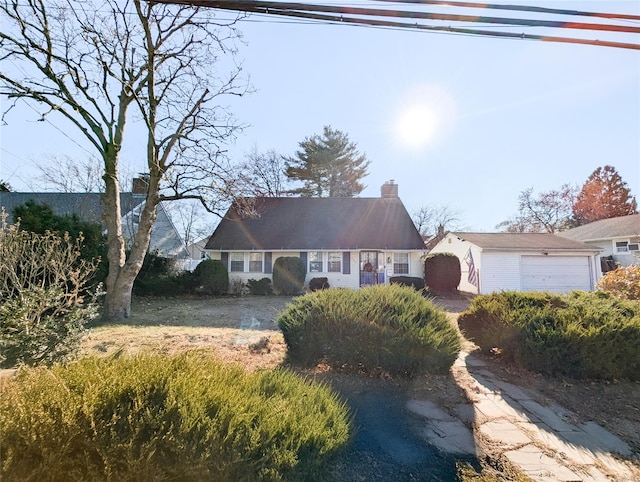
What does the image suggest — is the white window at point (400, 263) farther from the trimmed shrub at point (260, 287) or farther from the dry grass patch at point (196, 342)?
the dry grass patch at point (196, 342)

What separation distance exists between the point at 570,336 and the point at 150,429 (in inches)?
209

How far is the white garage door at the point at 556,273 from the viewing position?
1538 cm

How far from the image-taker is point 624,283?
27.9 feet

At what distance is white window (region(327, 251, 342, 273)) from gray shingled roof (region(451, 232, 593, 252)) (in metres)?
7.04

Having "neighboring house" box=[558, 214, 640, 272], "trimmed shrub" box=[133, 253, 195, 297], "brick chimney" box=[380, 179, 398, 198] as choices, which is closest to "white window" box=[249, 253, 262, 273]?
"trimmed shrub" box=[133, 253, 195, 297]

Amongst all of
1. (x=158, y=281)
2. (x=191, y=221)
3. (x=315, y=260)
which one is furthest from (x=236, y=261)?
(x=191, y=221)

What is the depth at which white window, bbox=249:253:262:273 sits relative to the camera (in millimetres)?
16438

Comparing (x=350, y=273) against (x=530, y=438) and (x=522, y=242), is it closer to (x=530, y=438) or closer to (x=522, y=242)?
(x=522, y=242)

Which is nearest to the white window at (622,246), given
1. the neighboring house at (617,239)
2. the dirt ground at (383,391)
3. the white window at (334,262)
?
the neighboring house at (617,239)

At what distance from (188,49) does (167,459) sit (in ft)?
33.4

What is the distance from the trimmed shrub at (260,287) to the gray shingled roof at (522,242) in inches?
424

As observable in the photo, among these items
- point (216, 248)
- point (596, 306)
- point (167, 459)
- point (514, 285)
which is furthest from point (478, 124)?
point (216, 248)

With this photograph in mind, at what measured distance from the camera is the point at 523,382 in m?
4.49

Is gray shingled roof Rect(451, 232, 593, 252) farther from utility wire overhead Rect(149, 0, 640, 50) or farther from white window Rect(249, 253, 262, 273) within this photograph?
utility wire overhead Rect(149, 0, 640, 50)
